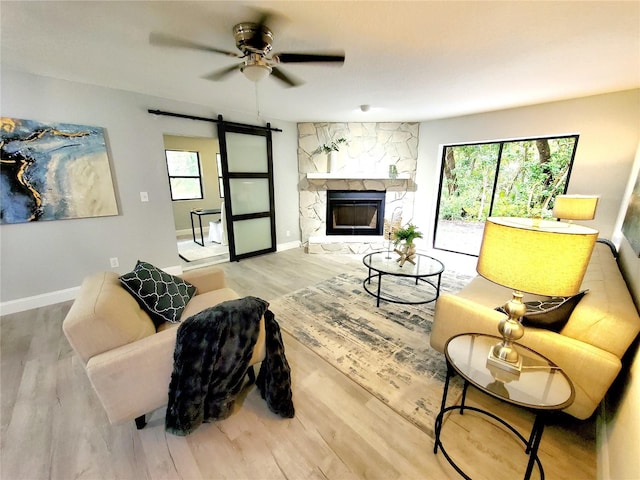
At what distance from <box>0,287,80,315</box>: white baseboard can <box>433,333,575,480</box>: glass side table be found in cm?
396

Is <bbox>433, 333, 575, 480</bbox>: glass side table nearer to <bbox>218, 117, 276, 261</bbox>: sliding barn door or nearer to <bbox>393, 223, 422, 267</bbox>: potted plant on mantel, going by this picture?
<bbox>393, 223, 422, 267</bbox>: potted plant on mantel

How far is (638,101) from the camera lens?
2812mm

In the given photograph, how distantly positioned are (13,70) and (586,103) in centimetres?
625

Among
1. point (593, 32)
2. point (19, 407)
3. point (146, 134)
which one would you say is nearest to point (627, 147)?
point (593, 32)

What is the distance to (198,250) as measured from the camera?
16.6 ft

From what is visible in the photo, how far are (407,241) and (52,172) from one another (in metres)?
3.90

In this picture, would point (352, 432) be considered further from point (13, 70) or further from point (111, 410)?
point (13, 70)

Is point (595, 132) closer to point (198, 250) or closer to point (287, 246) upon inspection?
point (287, 246)

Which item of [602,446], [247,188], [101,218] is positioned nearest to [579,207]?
[602,446]

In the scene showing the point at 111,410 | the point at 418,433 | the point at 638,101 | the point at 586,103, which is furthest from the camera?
the point at 586,103

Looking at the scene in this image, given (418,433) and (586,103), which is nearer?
(418,433)

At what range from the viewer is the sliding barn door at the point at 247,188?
4.04 m

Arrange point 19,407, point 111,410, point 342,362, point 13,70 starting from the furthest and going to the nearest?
point 13,70 < point 342,362 < point 19,407 < point 111,410

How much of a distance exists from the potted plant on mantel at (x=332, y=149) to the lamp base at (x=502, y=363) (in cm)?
404
